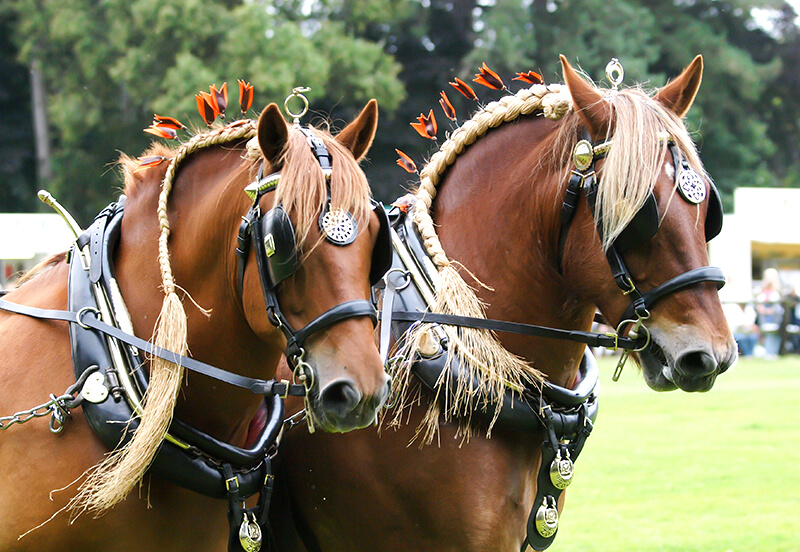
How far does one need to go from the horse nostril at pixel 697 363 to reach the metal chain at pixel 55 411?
182 cm

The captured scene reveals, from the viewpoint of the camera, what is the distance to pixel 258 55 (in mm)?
20953

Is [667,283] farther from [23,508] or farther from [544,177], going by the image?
[23,508]

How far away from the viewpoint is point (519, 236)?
3.07 m

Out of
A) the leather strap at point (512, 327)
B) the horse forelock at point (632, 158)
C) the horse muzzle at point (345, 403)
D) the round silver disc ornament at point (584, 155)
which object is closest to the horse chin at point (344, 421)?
the horse muzzle at point (345, 403)

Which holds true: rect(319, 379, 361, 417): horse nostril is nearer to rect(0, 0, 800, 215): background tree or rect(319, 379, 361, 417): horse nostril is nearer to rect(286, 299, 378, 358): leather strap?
rect(286, 299, 378, 358): leather strap

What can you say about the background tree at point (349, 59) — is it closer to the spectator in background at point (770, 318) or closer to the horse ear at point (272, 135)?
the spectator in background at point (770, 318)

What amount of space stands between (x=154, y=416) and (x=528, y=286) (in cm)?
133

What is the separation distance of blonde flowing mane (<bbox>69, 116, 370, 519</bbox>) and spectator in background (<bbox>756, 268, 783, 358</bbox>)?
699 inches

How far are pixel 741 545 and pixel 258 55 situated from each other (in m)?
17.7

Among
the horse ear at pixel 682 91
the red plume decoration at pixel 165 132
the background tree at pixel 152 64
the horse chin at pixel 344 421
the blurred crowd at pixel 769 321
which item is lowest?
the blurred crowd at pixel 769 321

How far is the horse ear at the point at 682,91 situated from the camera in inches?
120

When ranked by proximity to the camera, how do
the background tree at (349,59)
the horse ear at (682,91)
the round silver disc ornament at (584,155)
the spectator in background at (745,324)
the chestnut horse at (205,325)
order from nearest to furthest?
1. the chestnut horse at (205,325)
2. the round silver disc ornament at (584,155)
3. the horse ear at (682,91)
4. the spectator in background at (745,324)
5. the background tree at (349,59)

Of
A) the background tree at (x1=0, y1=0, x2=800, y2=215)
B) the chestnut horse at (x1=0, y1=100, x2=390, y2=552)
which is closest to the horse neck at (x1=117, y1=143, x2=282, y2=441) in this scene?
the chestnut horse at (x1=0, y1=100, x2=390, y2=552)

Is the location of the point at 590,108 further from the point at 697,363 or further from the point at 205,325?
the point at 205,325
